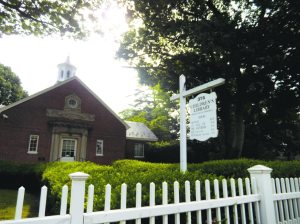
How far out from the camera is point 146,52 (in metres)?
18.3

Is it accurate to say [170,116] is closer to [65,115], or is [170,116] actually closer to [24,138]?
[65,115]

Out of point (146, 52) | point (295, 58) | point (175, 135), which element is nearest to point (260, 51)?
point (295, 58)

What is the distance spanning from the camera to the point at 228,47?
14.1 m

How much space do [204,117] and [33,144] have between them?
1928 cm

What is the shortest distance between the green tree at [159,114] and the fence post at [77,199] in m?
30.0

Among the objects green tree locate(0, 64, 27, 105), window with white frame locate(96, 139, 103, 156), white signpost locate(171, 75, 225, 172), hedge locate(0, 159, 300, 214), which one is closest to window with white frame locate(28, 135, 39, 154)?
window with white frame locate(96, 139, 103, 156)

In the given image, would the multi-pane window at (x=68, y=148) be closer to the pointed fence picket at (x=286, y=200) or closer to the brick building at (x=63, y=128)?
the brick building at (x=63, y=128)

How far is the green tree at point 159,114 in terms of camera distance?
3897 cm

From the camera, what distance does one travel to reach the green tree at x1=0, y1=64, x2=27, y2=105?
45.2 metres

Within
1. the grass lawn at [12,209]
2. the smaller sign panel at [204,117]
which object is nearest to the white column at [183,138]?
the smaller sign panel at [204,117]

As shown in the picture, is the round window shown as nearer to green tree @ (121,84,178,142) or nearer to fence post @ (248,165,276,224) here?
green tree @ (121,84,178,142)

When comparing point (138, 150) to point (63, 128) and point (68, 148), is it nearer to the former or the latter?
point (68, 148)

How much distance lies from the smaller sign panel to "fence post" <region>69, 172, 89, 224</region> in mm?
3643

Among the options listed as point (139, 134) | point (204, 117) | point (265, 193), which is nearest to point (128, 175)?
point (204, 117)
